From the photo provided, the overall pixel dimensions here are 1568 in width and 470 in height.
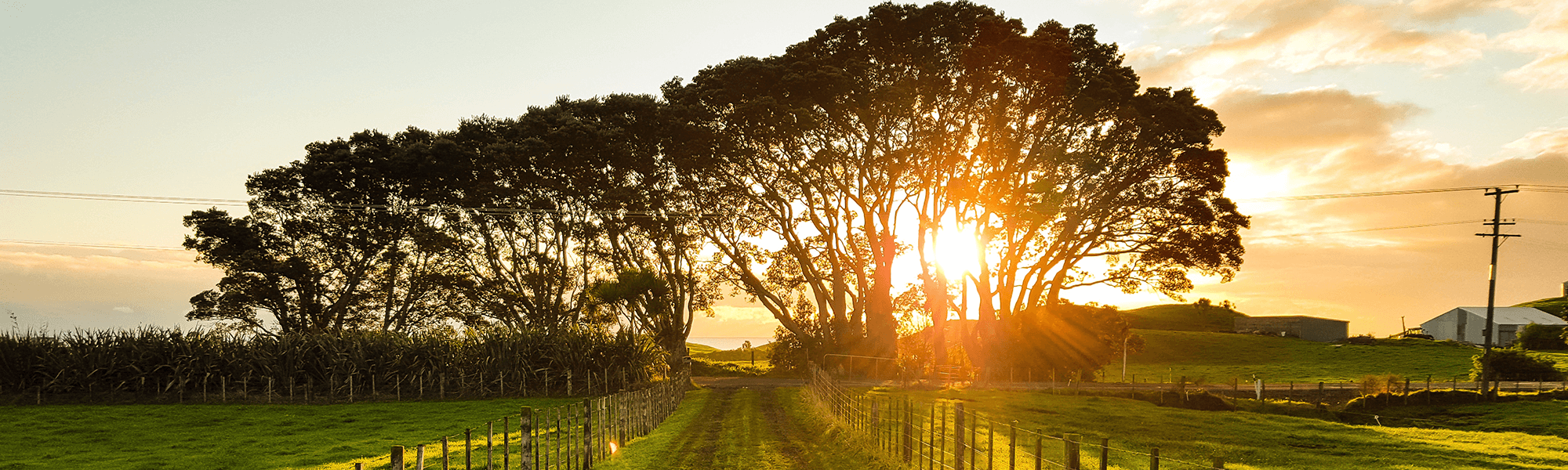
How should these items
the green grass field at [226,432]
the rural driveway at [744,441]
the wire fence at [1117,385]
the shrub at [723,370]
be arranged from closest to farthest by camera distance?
the rural driveway at [744,441]
the green grass field at [226,432]
the wire fence at [1117,385]
the shrub at [723,370]

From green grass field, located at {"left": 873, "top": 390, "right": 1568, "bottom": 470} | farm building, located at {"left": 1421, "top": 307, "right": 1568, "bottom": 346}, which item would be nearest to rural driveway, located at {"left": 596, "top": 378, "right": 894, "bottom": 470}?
green grass field, located at {"left": 873, "top": 390, "right": 1568, "bottom": 470}

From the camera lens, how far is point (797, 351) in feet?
208

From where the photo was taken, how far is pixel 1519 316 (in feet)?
361

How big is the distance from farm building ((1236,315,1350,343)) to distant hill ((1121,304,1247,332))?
3.93 metres

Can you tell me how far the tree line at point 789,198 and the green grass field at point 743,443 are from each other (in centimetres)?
1493

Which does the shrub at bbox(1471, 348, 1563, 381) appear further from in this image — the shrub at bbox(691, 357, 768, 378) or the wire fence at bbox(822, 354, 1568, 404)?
the shrub at bbox(691, 357, 768, 378)

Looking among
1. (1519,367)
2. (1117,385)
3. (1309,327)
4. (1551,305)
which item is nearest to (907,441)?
(1117,385)

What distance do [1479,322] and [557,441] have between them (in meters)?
129

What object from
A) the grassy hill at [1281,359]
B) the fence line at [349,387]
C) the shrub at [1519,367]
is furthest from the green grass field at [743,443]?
the shrub at [1519,367]

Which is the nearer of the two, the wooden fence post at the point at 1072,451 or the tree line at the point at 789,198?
the wooden fence post at the point at 1072,451

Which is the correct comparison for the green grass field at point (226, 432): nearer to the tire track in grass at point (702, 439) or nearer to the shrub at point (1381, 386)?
the tire track in grass at point (702, 439)

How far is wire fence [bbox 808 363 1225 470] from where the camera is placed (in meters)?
15.7

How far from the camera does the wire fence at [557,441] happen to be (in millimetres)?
16812

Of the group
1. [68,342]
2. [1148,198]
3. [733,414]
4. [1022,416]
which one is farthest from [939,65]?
[68,342]
